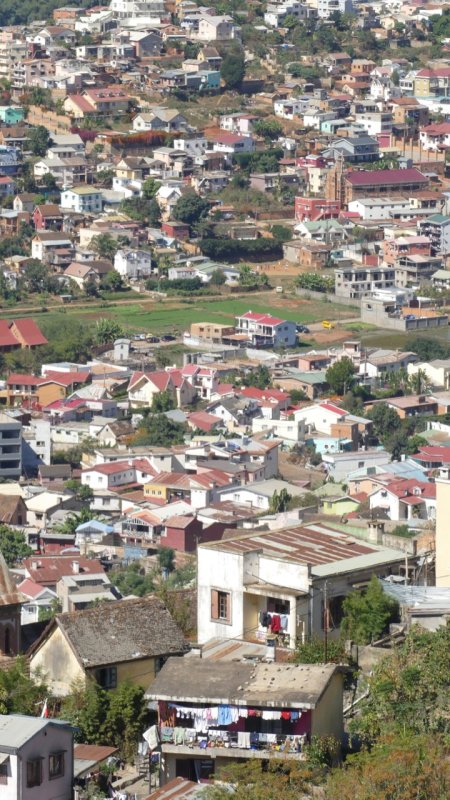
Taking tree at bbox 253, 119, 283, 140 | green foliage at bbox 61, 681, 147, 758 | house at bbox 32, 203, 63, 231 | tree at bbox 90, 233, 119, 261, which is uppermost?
green foliage at bbox 61, 681, 147, 758

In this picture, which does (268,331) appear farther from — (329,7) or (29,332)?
(329,7)

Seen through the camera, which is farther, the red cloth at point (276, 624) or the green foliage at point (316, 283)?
the green foliage at point (316, 283)

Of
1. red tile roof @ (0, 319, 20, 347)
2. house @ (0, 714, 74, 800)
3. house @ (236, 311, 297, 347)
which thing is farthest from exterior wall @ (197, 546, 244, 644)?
house @ (236, 311, 297, 347)

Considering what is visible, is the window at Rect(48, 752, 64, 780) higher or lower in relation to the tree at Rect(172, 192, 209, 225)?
higher

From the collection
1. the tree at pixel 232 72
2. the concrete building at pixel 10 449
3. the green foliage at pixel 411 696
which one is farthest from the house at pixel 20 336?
the green foliage at pixel 411 696

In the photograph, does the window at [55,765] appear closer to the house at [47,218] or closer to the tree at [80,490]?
the tree at [80,490]

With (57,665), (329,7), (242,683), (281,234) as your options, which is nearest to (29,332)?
(281,234)

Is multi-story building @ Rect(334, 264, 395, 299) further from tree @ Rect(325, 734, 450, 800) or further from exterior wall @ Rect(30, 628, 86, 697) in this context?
tree @ Rect(325, 734, 450, 800)
